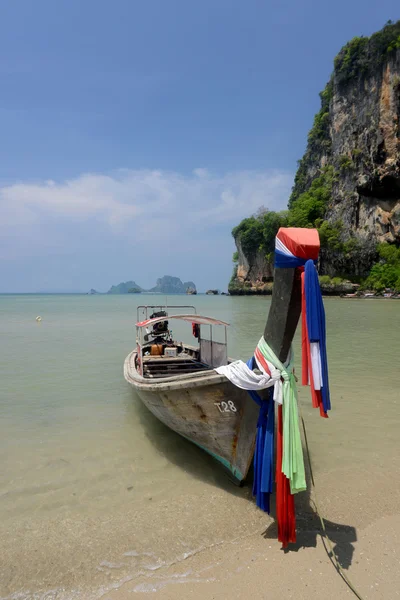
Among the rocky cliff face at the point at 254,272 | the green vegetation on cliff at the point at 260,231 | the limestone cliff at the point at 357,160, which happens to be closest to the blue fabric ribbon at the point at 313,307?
the limestone cliff at the point at 357,160

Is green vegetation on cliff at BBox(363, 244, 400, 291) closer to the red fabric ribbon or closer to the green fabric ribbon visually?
the green fabric ribbon

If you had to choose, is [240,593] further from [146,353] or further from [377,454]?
[146,353]

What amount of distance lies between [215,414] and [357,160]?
48861 mm

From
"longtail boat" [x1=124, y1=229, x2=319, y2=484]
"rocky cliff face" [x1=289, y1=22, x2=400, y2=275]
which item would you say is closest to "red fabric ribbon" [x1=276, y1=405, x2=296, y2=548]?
"longtail boat" [x1=124, y1=229, x2=319, y2=484]

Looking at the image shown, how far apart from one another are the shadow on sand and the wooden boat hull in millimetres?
225

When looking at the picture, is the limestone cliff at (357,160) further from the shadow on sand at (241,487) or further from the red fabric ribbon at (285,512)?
the red fabric ribbon at (285,512)

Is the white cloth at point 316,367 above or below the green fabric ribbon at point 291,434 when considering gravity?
above

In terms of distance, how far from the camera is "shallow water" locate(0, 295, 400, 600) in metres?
3.52

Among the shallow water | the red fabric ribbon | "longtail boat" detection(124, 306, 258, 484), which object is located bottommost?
the shallow water

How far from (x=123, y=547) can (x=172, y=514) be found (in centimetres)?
65

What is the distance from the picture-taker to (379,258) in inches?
1711

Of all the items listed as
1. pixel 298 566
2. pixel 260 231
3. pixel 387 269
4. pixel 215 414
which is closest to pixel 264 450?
pixel 215 414

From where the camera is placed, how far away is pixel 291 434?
3.50 metres

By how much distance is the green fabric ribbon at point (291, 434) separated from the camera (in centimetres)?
340
